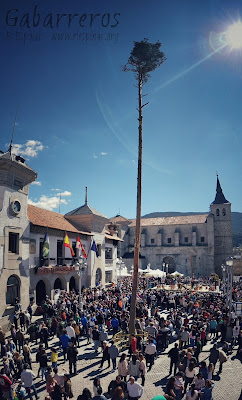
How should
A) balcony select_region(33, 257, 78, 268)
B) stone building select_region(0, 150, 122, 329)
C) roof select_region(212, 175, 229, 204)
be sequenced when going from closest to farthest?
stone building select_region(0, 150, 122, 329) → balcony select_region(33, 257, 78, 268) → roof select_region(212, 175, 229, 204)

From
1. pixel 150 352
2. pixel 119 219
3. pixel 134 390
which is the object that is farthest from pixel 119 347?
pixel 119 219

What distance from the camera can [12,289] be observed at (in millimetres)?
19750

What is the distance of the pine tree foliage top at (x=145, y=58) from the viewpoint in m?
15.7

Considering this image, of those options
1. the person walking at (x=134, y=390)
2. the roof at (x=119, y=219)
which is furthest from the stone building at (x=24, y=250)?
the roof at (x=119, y=219)

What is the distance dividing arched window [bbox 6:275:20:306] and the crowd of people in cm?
77

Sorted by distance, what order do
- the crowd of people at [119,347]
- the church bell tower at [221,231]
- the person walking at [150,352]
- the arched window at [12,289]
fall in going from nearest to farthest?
the crowd of people at [119,347]
the person walking at [150,352]
the arched window at [12,289]
the church bell tower at [221,231]

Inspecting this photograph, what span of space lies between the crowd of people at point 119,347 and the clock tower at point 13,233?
3.89ft

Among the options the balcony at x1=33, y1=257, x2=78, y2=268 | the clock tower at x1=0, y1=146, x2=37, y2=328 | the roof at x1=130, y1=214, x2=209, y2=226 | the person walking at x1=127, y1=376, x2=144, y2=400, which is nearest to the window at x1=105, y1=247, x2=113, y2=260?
the balcony at x1=33, y1=257, x2=78, y2=268

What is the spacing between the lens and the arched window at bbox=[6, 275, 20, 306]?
19325 mm

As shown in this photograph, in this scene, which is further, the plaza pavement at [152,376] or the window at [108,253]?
the window at [108,253]

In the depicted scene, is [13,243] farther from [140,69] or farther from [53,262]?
[140,69]

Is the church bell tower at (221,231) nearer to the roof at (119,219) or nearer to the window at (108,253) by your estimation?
the roof at (119,219)

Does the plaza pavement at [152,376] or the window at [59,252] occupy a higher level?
the window at [59,252]

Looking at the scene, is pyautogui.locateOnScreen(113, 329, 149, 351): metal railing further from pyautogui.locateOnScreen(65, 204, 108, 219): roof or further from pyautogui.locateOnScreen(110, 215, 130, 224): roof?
pyautogui.locateOnScreen(110, 215, 130, 224): roof
